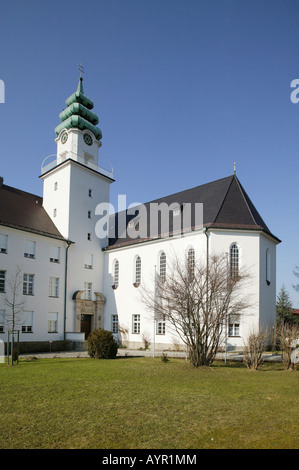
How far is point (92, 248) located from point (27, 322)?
8.86 meters

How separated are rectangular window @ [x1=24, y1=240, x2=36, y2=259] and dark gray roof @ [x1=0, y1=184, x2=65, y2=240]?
89cm

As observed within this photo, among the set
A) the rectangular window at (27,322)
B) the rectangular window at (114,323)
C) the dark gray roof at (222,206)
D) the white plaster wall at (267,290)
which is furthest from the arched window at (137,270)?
the white plaster wall at (267,290)

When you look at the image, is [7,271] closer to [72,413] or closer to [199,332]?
[199,332]

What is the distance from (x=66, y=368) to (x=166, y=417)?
8596 mm

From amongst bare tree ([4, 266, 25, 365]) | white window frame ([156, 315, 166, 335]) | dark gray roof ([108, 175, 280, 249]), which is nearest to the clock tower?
dark gray roof ([108, 175, 280, 249])

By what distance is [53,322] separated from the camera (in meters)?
27.7

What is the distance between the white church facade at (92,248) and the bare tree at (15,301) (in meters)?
0.15

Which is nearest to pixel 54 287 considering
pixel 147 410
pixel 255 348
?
pixel 255 348

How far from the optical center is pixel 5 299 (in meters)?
24.2

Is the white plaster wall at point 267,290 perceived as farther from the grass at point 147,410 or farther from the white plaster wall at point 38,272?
the white plaster wall at point 38,272

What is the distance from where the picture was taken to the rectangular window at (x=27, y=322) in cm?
2539

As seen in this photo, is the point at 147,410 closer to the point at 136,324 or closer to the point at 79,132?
the point at 136,324
